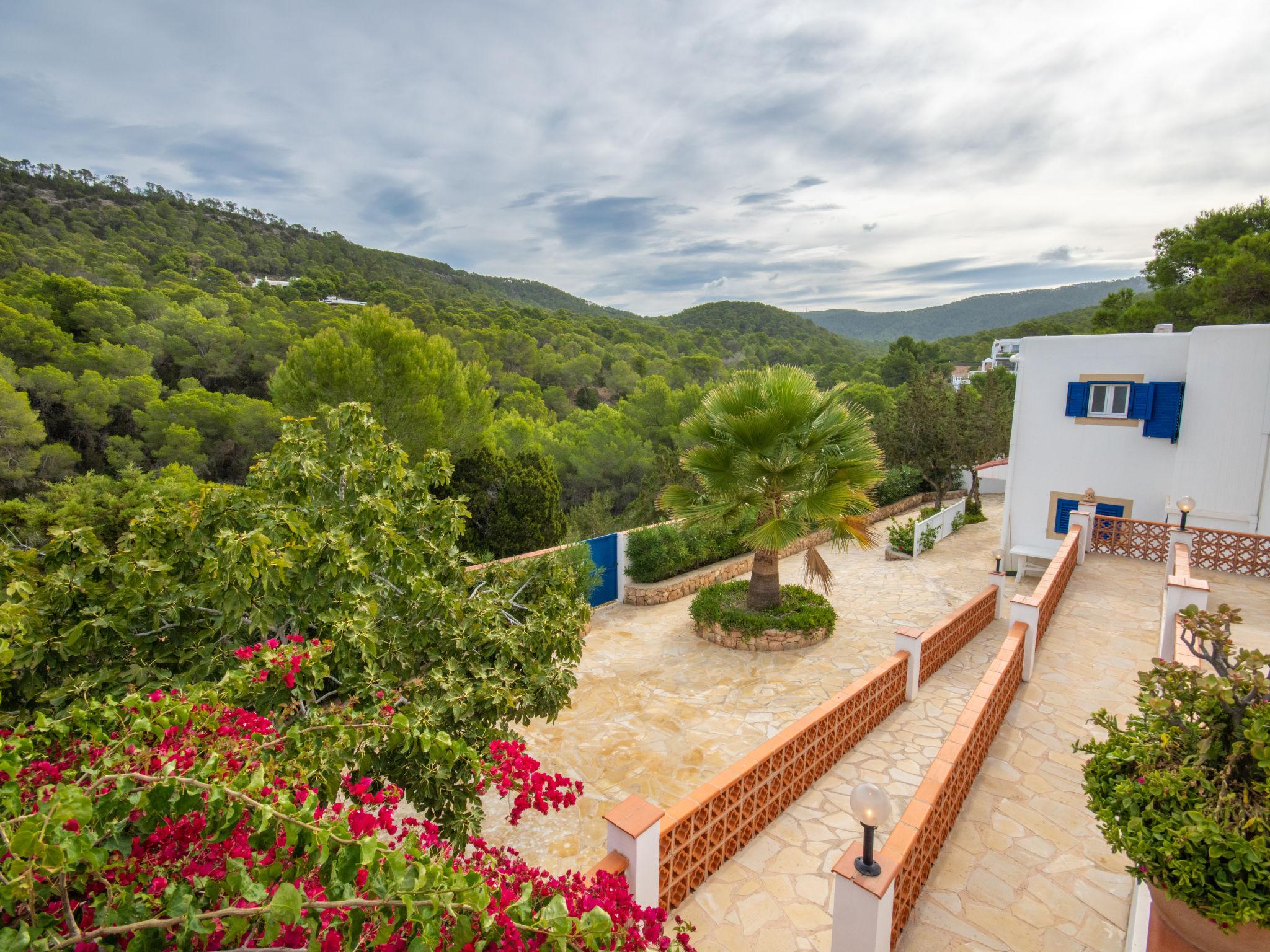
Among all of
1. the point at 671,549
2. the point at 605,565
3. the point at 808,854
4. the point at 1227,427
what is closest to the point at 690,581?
the point at 671,549

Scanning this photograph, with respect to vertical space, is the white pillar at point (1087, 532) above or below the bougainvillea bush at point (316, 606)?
below

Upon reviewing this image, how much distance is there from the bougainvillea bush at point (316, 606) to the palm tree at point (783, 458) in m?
5.32

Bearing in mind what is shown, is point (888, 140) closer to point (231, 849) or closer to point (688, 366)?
point (231, 849)

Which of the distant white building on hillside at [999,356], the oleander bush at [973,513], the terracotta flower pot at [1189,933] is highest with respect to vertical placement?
the distant white building on hillside at [999,356]

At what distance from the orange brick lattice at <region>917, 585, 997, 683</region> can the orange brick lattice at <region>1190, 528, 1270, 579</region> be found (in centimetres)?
335

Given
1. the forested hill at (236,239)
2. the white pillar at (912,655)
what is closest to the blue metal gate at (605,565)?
the white pillar at (912,655)

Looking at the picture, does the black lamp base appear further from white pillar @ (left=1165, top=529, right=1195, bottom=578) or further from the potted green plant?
white pillar @ (left=1165, top=529, right=1195, bottom=578)

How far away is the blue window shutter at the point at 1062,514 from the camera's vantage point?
586 inches

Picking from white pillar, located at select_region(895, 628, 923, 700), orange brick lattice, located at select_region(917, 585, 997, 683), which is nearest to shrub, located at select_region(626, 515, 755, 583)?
orange brick lattice, located at select_region(917, 585, 997, 683)

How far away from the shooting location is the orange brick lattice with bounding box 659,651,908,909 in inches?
183

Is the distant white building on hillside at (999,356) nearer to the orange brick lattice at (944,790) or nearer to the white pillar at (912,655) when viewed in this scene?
the white pillar at (912,655)

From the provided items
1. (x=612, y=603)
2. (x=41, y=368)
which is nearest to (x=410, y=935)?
(x=612, y=603)

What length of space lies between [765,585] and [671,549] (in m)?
3.60

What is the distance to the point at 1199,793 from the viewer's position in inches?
111
